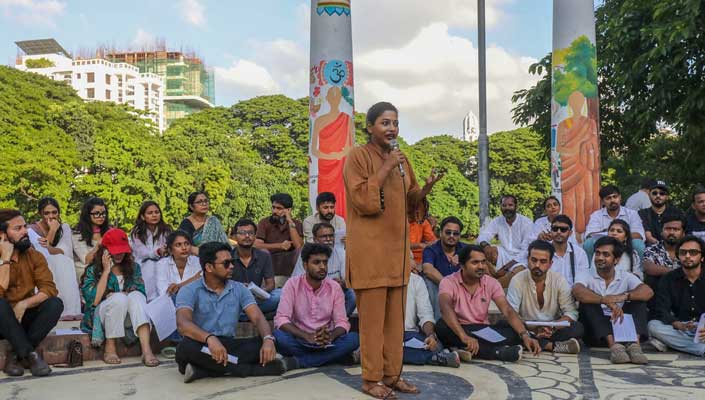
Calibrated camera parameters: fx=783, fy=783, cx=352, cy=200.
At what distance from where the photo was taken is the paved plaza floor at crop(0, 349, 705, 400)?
5.58m

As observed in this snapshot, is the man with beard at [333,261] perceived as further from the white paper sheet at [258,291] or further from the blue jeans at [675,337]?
the blue jeans at [675,337]

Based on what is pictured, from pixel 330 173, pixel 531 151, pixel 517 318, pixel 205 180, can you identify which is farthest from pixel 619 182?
pixel 531 151

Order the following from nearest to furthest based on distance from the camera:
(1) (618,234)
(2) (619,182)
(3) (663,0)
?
1. (1) (618,234)
2. (3) (663,0)
3. (2) (619,182)

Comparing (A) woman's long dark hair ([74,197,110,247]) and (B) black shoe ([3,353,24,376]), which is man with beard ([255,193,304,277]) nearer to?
(A) woman's long dark hair ([74,197,110,247])

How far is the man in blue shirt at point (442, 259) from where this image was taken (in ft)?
26.2

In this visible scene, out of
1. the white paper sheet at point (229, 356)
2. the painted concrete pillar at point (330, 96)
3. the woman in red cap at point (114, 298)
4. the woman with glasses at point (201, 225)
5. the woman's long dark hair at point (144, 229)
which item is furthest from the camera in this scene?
the painted concrete pillar at point (330, 96)

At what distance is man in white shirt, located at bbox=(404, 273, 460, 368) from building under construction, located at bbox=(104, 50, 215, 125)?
98856 mm

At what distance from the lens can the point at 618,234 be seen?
8234 millimetres

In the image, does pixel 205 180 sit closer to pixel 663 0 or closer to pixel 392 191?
pixel 663 0

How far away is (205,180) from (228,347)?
34.9 metres

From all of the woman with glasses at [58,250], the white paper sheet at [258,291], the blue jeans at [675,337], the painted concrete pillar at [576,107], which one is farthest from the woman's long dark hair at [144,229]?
the painted concrete pillar at [576,107]

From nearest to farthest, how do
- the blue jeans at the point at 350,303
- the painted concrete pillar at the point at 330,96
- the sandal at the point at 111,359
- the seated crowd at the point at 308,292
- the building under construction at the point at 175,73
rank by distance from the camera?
the seated crowd at the point at 308,292 < the sandal at the point at 111,359 < the blue jeans at the point at 350,303 < the painted concrete pillar at the point at 330,96 < the building under construction at the point at 175,73

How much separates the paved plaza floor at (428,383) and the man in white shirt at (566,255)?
139 cm

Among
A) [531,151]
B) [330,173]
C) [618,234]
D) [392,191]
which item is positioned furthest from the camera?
[531,151]
